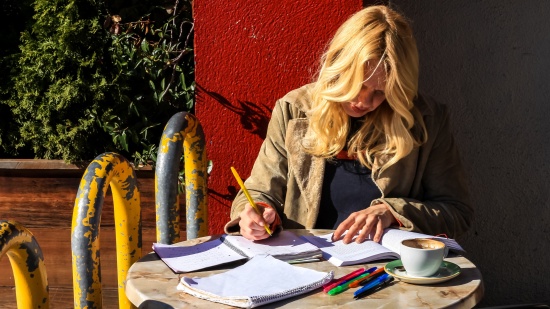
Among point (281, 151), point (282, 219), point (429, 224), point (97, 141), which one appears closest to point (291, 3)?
point (281, 151)

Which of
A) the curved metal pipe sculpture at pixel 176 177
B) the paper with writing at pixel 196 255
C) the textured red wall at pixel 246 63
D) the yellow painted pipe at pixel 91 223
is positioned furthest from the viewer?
the textured red wall at pixel 246 63

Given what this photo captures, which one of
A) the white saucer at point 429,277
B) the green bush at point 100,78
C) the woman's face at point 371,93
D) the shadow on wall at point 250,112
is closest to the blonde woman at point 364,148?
the woman's face at point 371,93

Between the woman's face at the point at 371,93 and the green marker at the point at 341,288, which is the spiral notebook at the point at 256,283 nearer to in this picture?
the green marker at the point at 341,288

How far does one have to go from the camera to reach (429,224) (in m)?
2.78

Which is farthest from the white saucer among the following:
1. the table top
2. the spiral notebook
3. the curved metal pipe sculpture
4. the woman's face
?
the curved metal pipe sculpture

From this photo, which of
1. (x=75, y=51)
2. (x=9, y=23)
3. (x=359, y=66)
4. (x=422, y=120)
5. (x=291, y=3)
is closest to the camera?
(x=359, y=66)

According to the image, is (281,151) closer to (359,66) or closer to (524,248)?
(359,66)

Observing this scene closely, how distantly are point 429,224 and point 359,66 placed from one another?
58 cm

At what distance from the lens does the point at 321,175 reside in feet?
9.80

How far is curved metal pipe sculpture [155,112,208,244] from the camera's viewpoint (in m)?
2.72

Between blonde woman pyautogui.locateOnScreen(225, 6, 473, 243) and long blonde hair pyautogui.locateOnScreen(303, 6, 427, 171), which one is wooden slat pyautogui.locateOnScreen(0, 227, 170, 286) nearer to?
blonde woman pyautogui.locateOnScreen(225, 6, 473, 243)

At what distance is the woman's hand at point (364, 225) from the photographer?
100 inches

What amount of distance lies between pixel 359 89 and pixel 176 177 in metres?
0.68

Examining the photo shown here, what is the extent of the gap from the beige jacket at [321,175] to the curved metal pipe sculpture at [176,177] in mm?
144
